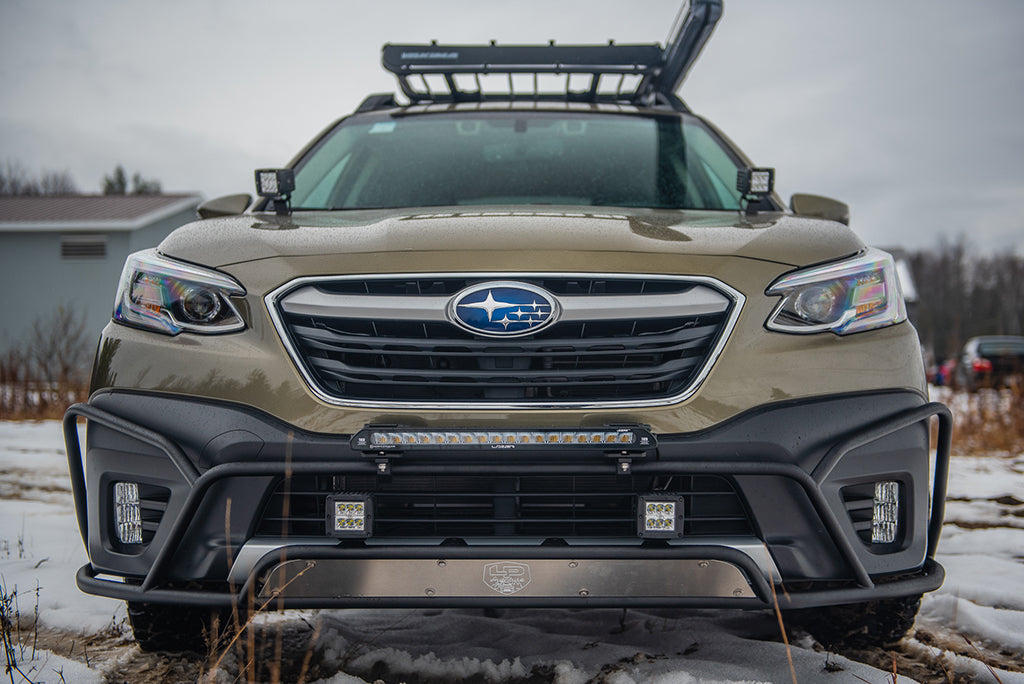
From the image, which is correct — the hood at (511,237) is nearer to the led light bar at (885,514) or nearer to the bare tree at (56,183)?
the led light bar at (885,514)

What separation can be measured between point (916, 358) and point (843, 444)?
0.39 meters

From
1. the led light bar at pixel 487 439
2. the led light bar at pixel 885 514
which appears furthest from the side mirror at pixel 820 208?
the led light bar at pixel 487 439

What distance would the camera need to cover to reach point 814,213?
313cm

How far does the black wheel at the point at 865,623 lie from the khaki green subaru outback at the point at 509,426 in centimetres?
36

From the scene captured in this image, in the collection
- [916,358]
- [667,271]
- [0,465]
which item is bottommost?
[0,465]

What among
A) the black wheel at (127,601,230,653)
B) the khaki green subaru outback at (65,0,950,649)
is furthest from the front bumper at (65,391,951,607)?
the black wheel at (127,601,230,653)

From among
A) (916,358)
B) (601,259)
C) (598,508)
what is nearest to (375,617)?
(598,508)

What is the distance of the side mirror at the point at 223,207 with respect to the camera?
315 cm

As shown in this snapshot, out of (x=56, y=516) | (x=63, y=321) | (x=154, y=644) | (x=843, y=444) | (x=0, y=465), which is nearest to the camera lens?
(x=843, y=444)

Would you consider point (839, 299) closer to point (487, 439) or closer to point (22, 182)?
point (487, 439)

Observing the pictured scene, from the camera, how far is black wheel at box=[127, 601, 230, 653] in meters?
2.37

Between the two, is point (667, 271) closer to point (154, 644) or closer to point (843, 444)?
point (843, 444)

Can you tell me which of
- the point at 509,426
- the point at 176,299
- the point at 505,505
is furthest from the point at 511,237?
the point at 176,299

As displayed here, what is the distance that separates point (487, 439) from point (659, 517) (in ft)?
1.49
